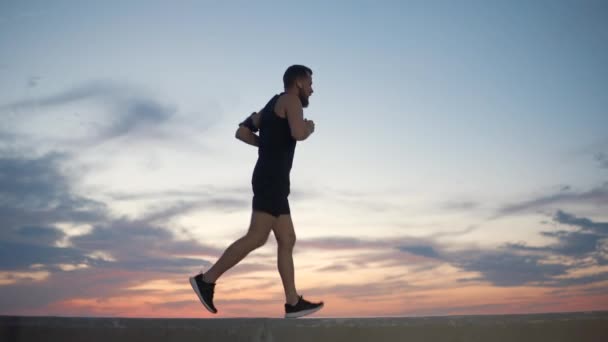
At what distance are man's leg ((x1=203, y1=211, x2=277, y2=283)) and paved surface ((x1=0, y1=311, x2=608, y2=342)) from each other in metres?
1.39

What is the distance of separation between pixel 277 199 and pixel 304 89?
99cm

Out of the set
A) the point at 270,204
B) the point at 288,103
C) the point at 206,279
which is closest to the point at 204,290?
the point at 206,279

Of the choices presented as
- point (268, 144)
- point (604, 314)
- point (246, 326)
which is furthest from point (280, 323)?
point (604, 314)

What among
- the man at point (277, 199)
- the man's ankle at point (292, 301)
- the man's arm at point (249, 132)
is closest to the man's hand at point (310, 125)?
the man at point (277, 199)

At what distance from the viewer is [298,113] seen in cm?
560

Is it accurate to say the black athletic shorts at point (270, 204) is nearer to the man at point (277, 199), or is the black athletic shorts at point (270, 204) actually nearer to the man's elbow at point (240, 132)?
the man at point (277, 199)

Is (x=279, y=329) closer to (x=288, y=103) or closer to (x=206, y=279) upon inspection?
(x=206, y=279)

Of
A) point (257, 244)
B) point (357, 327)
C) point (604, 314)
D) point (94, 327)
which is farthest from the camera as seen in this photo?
point (257, 244)

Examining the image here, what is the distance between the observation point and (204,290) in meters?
5.67

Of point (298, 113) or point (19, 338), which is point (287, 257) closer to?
point (298, 113)

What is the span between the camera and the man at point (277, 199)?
18.2 ft

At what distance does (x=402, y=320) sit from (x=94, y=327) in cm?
194

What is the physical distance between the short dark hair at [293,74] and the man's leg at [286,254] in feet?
3.76

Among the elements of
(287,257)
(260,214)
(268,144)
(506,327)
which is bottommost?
(506,327)
